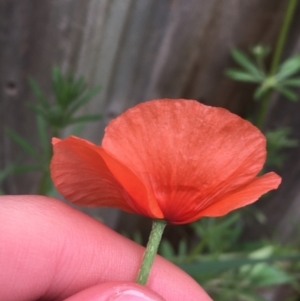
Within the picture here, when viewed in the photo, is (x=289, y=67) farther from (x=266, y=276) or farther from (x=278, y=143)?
(x=266, y=276)

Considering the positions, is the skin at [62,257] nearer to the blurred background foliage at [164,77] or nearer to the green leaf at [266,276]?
the blurred background foliage at [164,77]

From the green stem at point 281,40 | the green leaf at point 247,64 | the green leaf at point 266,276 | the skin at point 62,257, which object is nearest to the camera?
the skin at point 62,257

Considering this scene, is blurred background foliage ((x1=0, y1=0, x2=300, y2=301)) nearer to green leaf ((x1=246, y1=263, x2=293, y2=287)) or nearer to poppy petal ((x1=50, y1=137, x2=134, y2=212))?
green leaf ((x1=246, y1=263, x2=293, y2=287))

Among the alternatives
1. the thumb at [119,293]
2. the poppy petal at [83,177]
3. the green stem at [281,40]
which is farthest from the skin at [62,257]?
the green stem at [281,40]

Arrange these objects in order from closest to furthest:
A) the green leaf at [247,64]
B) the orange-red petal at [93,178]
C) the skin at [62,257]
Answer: the orange-red petal at [93,178] < the skin at [62,257] < the green leaf at [247,64]

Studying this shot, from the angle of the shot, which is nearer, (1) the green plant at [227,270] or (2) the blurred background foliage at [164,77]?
(2) the blurred background foliage at [164,77]

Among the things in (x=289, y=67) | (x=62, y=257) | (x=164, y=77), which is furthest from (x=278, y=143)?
(x=62, y=257)

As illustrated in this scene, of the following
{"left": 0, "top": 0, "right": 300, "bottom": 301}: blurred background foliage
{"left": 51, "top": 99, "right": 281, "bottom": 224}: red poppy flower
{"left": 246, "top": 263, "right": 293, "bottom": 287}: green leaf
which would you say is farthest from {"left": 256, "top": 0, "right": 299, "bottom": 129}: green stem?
{"left": 51, "top": 99, "right": 281, "bottom": 224}: red poppy flower
